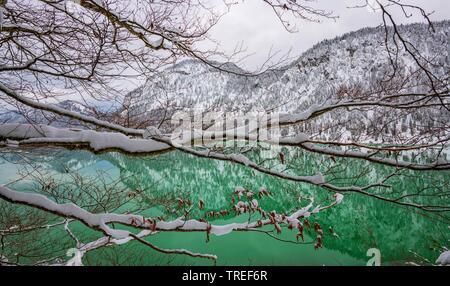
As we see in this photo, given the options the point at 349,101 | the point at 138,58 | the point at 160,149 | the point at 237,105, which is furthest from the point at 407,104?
the point at 138,58

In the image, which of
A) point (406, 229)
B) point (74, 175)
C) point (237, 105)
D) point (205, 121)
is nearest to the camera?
point (205, 121)

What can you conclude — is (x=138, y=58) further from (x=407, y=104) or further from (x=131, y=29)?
(x=407, y=104)

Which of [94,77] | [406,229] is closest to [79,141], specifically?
[94,77]

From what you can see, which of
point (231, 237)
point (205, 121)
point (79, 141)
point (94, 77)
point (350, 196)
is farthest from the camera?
point (350, 196)

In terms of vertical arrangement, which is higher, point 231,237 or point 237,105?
point 237,105

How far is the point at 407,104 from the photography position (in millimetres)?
2434

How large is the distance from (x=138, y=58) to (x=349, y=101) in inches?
74.5

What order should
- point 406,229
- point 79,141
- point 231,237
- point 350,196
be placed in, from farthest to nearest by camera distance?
1. point 350,196
2. point 406,229
3. point 231,237
4. point 79,141

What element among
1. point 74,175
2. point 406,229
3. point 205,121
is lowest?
point 406,229
